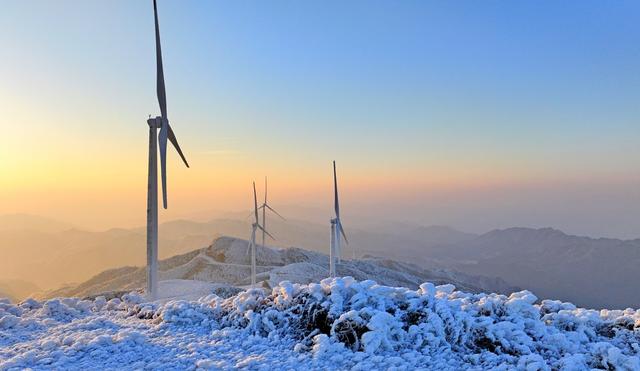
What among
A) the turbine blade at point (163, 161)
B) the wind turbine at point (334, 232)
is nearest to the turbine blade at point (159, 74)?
the turbine blade at point (163, 161)

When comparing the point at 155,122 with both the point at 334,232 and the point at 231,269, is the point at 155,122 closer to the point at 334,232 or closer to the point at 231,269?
the point at 334,232

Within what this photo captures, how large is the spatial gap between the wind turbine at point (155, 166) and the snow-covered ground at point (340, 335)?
609 centimetres

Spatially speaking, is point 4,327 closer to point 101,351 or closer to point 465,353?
point 101,351

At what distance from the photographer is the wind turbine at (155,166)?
746 inches

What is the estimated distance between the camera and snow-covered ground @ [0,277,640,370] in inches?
353

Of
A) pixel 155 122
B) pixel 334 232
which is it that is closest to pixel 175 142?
pixel 155 122

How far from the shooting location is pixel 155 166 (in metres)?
19.8

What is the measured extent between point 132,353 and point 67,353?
4.59ft

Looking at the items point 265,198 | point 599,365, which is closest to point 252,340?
point 599,365

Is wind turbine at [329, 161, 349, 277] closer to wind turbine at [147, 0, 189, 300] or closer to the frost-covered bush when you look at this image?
wind turbine at [147, 0, 189, 300]

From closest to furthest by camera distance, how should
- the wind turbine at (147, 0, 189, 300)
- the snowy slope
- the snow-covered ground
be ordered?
1. the snow-covered ground
2. the wind turbine at (147, 0, 189, 300)
3. the snowy slope

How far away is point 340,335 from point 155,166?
44.1 ft

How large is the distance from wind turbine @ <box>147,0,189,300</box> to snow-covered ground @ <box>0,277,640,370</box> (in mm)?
6086

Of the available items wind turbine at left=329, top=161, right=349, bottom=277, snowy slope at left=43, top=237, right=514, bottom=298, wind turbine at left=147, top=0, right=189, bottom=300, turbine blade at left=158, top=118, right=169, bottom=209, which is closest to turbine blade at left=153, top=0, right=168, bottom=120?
wind turbine at left=147, top=0, right=189, bottom=300
